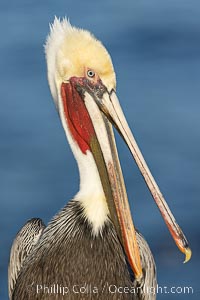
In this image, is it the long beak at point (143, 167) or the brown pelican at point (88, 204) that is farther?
the brown pelican at point (88, 204)

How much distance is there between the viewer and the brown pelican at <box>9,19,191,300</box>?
5.17 m

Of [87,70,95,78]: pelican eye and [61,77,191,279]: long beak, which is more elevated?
[87,70,95,78]: pelican eye

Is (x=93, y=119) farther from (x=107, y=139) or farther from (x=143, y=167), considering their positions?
(x=143, y=167)

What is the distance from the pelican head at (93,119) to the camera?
516cm

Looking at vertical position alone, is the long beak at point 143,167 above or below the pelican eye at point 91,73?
below

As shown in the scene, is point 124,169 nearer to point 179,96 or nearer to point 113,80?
point 179,96

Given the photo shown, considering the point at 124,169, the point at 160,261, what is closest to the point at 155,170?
the point at 124,169

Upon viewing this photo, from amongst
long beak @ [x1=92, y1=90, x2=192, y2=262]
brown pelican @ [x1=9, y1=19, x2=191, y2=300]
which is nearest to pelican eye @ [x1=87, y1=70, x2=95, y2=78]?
brown pelican @ [x1=9, y1=19, x2=191, y2=300]

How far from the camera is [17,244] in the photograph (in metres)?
6.03

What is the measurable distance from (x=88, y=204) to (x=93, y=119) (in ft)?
1.22

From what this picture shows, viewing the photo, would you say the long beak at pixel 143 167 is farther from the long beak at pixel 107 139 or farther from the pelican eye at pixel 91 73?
the pelican eye at pixel 91 73

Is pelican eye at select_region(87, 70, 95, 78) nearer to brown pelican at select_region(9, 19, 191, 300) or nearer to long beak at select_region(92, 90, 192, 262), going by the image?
brown pelican at select_region(9, 19, 191, 300)

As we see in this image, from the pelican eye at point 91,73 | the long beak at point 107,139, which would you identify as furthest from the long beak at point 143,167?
the pelican eye at point 91,73

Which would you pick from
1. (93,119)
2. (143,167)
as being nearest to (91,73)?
(93,119)
